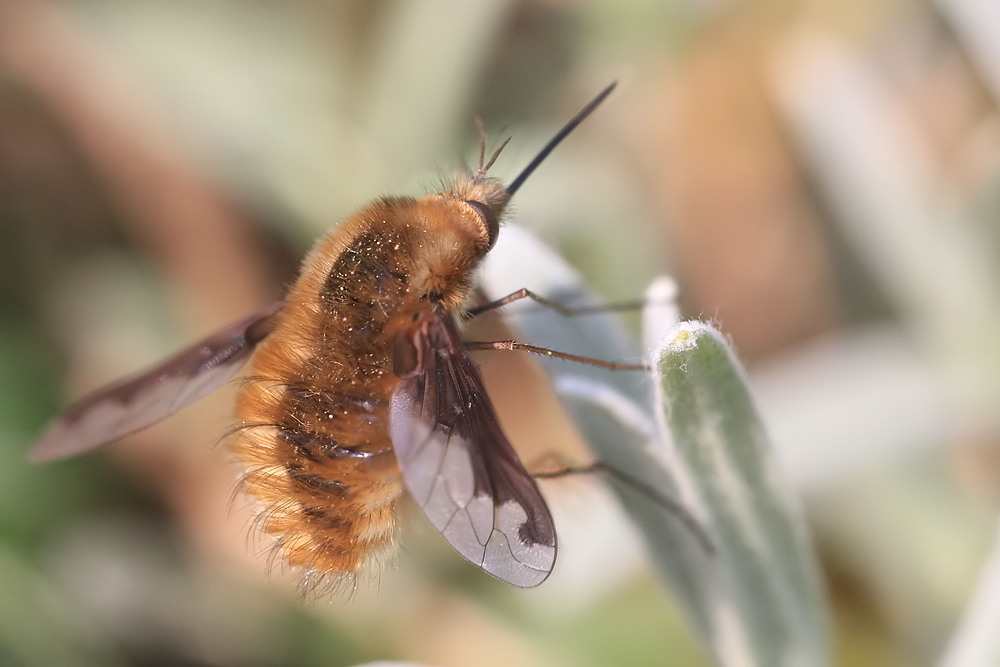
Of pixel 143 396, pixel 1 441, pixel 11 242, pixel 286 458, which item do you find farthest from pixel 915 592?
pixel 11 242

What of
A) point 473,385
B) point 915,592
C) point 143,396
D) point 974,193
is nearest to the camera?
point 473,385

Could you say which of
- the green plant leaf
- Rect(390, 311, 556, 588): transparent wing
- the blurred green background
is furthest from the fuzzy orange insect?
the blurred green background

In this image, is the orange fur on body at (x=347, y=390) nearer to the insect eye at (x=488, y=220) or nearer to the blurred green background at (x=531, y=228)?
the insect eye at (x=488, y=220)

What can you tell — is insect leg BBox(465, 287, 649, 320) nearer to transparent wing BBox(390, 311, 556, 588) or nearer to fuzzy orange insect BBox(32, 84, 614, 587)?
fuzzy orange insect BBox(32, 84, 614, 587)

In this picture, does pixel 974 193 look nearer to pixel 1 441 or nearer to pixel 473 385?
pixel 473 385

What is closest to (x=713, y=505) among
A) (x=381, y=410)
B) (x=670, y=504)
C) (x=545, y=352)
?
(x=670, y=504)

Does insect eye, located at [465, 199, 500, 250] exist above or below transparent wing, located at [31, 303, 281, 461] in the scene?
above

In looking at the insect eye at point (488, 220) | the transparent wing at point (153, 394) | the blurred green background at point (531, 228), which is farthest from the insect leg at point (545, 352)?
the blurred green background at point (531, 228)

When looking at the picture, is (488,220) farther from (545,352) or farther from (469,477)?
(469,477)
